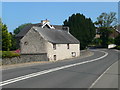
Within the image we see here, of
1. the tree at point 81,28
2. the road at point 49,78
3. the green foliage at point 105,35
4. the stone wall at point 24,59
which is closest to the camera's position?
the road at point 49,78

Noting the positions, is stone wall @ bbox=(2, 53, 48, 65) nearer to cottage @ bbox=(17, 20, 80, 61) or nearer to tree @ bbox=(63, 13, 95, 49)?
cottage @ bbox=(17, 20, 80, 61)

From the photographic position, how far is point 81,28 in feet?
216

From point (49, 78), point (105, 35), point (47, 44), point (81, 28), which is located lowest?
point (49, 78)

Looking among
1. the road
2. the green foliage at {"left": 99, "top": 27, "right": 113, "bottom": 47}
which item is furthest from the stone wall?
the green foliage at {"left": 99, "top": 27, "right": 113, "bottom": 47}

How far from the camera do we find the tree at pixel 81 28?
212 ft

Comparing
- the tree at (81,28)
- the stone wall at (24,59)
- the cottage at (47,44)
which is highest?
the tree at (81,28)

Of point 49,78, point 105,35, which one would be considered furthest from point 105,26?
point 49,78

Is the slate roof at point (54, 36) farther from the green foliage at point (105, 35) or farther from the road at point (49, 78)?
the green foliage at point (105, 35)

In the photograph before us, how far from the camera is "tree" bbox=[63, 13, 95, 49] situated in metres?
64.7

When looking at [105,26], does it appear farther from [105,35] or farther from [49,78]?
[49,78]

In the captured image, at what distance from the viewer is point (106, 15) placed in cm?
9362

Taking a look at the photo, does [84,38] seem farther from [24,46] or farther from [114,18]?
[114,18]

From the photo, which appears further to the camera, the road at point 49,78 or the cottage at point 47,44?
the cottage at point 47,44

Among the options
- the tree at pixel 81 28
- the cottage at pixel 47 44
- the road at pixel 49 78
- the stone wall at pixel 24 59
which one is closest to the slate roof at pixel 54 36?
the cottage at pixel 47 44
